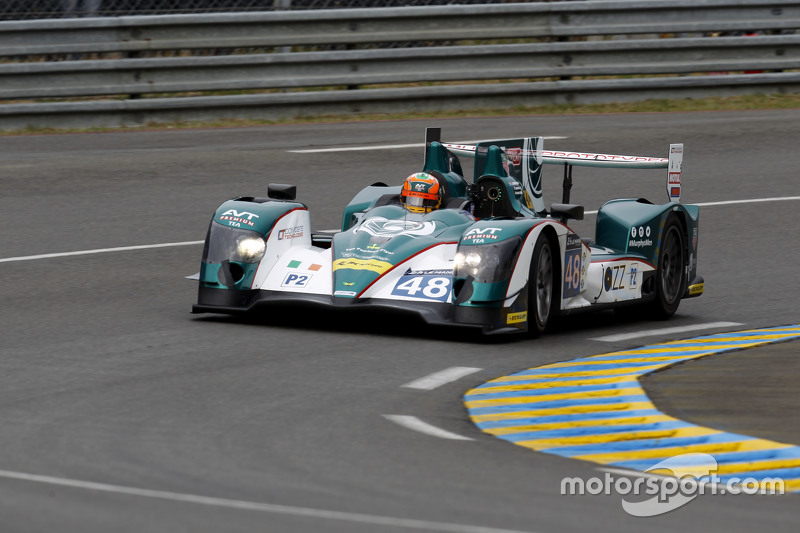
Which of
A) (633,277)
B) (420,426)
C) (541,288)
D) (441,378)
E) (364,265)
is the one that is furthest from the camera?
(633,277)

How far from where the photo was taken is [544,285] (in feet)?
30.0

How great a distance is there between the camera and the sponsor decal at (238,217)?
368 inches

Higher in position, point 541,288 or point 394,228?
point 394,228

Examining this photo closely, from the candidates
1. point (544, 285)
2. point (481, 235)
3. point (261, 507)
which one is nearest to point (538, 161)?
point (544, 285)

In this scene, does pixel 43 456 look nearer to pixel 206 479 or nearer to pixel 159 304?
pixel 206 479

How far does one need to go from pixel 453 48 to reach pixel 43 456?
44.7 ft

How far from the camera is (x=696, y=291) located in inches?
421

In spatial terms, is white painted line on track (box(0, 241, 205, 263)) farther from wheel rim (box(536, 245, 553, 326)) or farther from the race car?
wheel rim (box(536, 245, 553, 326))

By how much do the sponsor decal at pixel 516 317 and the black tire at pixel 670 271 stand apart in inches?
65.8

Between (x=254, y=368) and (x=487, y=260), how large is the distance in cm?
177

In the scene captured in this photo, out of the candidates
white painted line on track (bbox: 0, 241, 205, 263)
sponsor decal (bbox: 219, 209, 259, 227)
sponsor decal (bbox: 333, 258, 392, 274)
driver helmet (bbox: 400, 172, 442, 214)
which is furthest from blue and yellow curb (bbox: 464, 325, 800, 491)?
white painted line on track (bbox: 0, 241, 205, 263)
